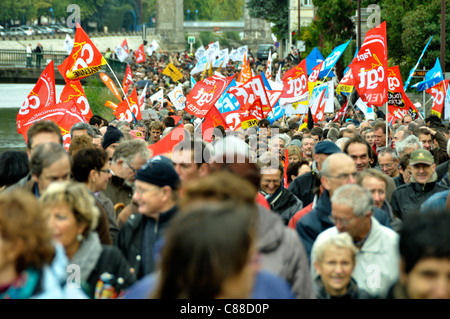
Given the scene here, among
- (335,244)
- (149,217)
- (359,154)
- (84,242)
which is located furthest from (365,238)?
(359,154)

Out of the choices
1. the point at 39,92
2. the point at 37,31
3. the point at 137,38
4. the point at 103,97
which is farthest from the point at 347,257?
the point at 137,38

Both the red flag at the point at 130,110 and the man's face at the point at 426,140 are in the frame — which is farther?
the red flag at the point at 130,110

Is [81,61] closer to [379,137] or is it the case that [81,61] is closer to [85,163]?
[379,137]

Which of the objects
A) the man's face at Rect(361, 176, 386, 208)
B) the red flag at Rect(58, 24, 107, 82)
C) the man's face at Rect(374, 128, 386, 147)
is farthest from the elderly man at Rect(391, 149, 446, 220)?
the red flag at Rect(58, 24, 107, 82)

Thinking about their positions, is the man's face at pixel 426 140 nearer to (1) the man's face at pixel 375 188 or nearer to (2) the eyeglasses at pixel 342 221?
(1) the man's face at pixel 375 188

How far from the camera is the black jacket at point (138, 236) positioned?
5199mm

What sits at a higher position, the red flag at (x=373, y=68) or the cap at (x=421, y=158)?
the red flag at (x=373, y=68)

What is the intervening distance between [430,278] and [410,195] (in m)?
5.09

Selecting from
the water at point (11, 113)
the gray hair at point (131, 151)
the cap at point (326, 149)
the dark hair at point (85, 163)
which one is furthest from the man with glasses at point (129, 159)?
the water at point (11, 113)

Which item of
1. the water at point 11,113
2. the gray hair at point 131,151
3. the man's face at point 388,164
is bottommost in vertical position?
the water at point 11,113

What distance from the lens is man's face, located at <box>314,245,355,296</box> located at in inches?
192

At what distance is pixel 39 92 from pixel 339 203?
8.42m

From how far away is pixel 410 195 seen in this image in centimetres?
813
